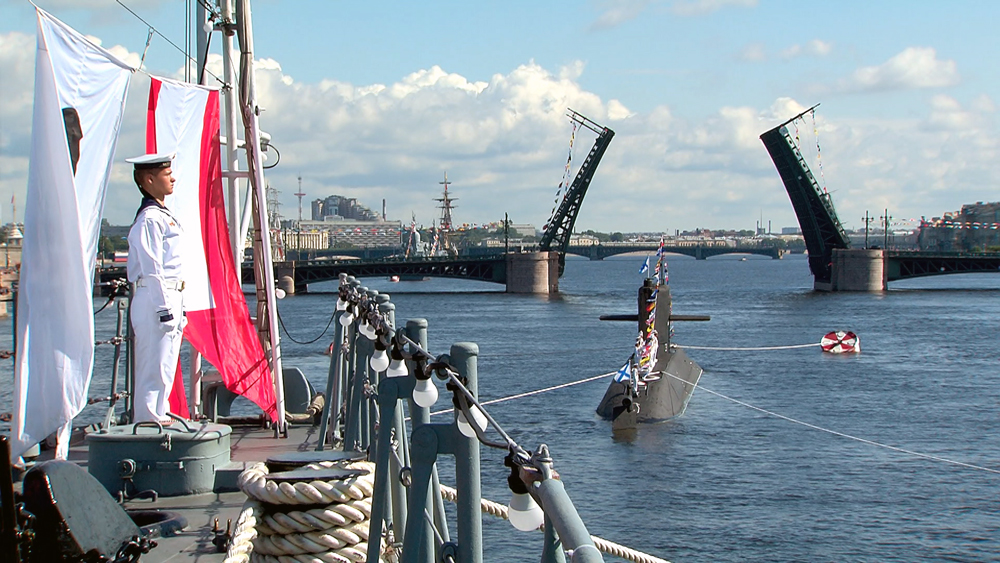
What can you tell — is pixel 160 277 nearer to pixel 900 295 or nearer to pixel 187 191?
pixel 187 191

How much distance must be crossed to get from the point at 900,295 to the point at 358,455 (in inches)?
3323

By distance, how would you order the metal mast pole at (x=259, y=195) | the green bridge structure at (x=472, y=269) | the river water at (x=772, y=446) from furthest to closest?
the green bridge structure at (x=472, y=269) < the river water at (x=772, y=446) < the metal mast pole at (x=259, y=195)

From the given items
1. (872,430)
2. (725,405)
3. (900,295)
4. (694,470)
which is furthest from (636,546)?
(900,295)

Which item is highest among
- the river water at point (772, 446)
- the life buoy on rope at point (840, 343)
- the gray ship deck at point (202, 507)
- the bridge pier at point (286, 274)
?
the gray ship deck at point (202, 507)

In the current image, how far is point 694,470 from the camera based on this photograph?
20.3 metres

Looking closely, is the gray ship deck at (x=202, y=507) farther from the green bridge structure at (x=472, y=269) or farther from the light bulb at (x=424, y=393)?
the green bridge structure at (x=472, y=269)

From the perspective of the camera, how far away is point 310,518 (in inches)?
202

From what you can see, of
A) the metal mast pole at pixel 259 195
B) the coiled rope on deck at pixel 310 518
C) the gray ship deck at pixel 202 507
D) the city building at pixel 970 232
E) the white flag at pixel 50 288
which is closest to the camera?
the coiled rope on deck at pixel 310 518

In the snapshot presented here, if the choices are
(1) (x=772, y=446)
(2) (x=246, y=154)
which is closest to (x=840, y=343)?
(1) (x=772, y=446)

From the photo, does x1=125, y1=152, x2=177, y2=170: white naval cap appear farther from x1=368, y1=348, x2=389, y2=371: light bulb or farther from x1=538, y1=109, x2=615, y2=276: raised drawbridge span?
x1=538, y1=109, x2=615, y2=276: raised drawbridge span

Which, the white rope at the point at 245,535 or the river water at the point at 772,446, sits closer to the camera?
the white rope at the point at 245,535

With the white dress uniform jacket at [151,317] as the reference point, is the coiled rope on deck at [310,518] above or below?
below

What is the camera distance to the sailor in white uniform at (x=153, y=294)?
23.3ft

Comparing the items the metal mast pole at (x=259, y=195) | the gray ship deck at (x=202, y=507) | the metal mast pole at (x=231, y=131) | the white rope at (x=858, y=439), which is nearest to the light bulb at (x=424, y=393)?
the gray ship deck at (x=202, y=507)
